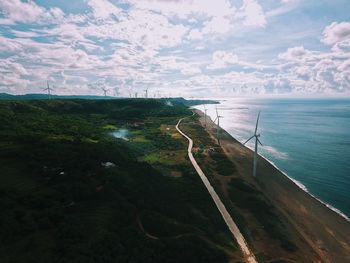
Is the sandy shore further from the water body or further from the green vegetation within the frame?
the water body

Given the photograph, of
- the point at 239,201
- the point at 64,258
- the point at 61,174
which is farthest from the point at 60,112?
the point at 64,258

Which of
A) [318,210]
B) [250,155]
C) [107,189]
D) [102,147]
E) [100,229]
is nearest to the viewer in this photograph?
[100,229]

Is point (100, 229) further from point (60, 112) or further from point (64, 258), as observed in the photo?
point (60, 112)

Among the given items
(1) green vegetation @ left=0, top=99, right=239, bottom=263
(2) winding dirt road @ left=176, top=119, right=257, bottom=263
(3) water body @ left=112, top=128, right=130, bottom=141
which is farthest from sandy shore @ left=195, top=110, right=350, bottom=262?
(3) water body @ left=112, top=128, right=130, bottom=141

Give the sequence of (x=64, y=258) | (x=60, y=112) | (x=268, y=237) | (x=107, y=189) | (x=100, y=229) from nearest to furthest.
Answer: (x=64, y=258) → (x=100, y=229) → (x=268, y=237) → (x=107, y=189) → (x=60, y=112)

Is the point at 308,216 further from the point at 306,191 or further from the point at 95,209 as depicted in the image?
the point at 95,209

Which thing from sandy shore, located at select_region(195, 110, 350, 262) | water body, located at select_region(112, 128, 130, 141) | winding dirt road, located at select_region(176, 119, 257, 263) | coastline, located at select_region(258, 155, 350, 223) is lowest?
coastline, located at select_region(258, 155, 350, 223)
